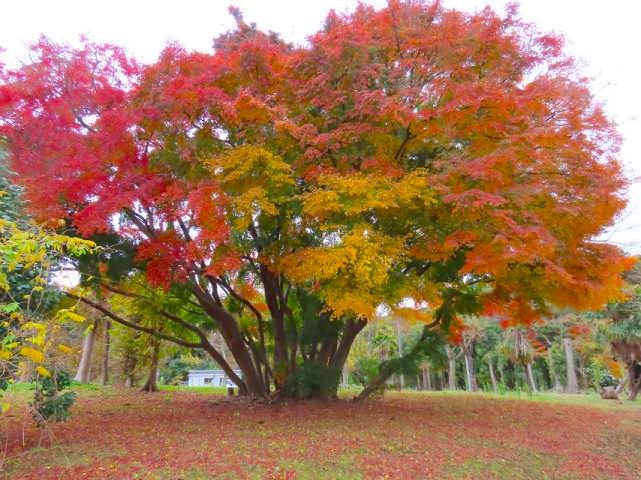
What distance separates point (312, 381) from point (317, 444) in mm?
3405

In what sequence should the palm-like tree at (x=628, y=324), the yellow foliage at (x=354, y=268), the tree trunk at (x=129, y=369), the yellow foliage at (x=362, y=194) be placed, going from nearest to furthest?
the yellow foliage at (x=354, y=268)
the yellow foliage at (x=362, y=194)
the palm-like tree at (x=628, y=324)
the tree trunk at (x=129, y=369)

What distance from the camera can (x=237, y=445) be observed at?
7039mm

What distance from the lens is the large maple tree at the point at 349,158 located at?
7477mm

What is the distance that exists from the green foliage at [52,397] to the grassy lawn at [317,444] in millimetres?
289

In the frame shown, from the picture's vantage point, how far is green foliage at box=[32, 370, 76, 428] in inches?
250

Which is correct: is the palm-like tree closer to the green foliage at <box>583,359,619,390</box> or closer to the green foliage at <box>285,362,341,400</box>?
the green foliage at <box>285,362,341,400</box>

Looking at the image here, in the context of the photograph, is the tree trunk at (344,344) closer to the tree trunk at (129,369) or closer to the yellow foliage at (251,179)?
the yellow foliage at (251,179)

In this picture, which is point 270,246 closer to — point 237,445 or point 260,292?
point 237,445

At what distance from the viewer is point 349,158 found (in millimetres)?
8617

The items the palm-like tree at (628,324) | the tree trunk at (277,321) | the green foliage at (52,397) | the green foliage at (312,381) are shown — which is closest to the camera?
the green foliage at (52,397)

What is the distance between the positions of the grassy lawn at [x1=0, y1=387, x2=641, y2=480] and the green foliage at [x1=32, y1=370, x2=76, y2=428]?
289mm

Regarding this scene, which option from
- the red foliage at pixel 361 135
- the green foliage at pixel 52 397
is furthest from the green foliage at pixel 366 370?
the green foliage at pixel 52 397

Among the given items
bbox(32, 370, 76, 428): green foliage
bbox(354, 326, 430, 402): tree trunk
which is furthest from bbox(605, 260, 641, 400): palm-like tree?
bbox(32, 370, 76, 428): green foliage

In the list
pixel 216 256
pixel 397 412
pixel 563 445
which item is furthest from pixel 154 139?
pixel 563 445
